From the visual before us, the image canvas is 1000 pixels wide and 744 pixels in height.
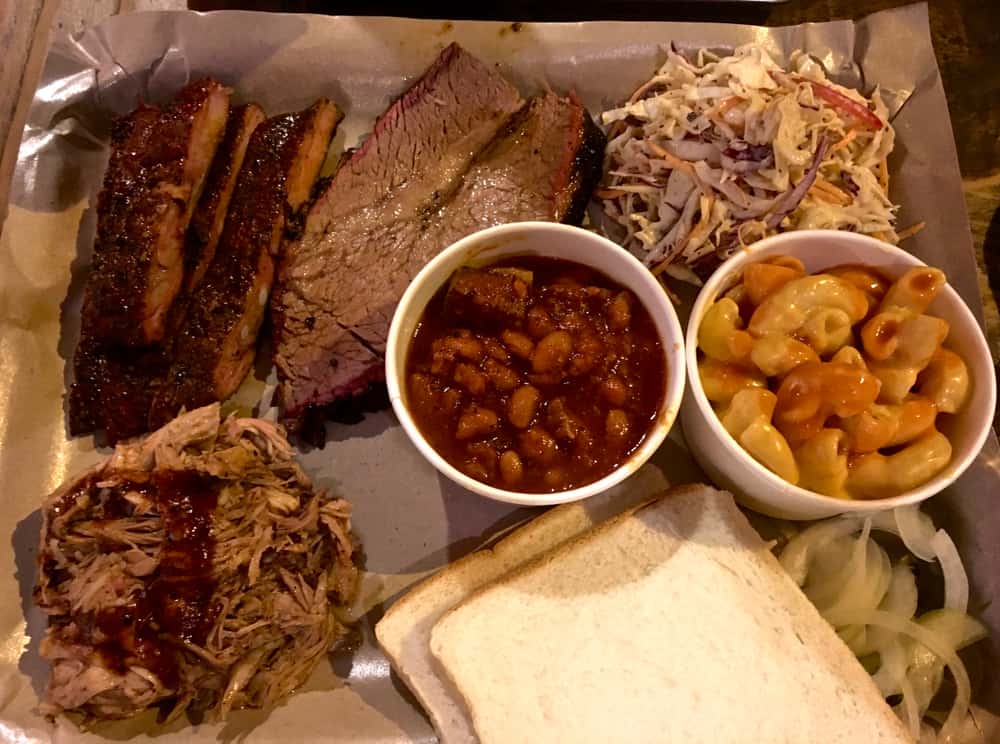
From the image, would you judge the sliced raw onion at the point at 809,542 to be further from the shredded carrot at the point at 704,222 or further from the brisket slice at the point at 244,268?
the brisket slice at the point at 244,268

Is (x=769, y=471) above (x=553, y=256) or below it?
below

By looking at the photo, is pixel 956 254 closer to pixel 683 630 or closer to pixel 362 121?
pixel 683 630

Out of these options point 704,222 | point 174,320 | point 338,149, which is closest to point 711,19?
point 704,222

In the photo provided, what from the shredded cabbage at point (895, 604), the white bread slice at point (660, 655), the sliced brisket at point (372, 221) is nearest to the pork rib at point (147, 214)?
the sliced brisket at point (372, 221)

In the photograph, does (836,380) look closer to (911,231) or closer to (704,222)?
(704,222)

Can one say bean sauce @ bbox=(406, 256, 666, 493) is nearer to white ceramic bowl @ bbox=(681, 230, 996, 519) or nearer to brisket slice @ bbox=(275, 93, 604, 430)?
white ceramic bowl @ bbox=(681, 230, 996, 519)

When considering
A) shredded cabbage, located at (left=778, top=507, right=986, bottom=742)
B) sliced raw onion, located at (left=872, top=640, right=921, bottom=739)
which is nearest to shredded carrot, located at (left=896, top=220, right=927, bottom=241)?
shredded cabbage, located at (left=778, top=507, right=986, bottom=742)

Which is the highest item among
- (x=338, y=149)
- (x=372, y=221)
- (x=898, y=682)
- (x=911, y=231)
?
(x=338, y=149)
